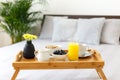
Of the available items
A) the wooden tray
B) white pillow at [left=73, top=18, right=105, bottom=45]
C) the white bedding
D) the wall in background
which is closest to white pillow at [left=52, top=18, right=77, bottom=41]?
white pillow at [left=73, top=18, right=105, bottom=45]

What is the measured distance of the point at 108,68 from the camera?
7.57ft

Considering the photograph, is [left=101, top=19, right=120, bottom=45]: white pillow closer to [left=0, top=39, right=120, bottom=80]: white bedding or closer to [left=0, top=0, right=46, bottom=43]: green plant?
[left=0, top=39, right=120, bottom=80]: white bedding

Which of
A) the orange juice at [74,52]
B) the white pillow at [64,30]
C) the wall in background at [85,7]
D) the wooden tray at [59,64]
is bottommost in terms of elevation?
the wooden tray at [59,64]

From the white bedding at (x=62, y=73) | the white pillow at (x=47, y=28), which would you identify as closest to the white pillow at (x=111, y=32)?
the white bedding at (x=62, y=73)

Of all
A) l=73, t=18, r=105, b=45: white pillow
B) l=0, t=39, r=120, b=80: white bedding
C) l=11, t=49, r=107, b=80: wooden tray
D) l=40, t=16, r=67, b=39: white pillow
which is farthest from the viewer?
l=40, t=16, r=67, b=39: white pillow

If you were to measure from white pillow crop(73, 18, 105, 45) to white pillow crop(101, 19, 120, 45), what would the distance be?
90 mm

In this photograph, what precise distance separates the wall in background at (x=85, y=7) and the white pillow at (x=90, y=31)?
0.47 m

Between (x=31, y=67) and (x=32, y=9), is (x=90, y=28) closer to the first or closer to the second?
(x=32, y=9)

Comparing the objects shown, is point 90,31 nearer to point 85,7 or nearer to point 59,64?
point 85,7

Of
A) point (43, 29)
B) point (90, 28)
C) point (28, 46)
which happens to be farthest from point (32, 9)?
point (28, 46)

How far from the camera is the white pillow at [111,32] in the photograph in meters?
3.44

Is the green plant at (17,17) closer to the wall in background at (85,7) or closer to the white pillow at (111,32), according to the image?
the wall in background at (85,7)

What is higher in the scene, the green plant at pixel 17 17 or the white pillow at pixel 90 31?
the green plant at pixel 17 17

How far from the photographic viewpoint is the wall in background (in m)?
3.89
